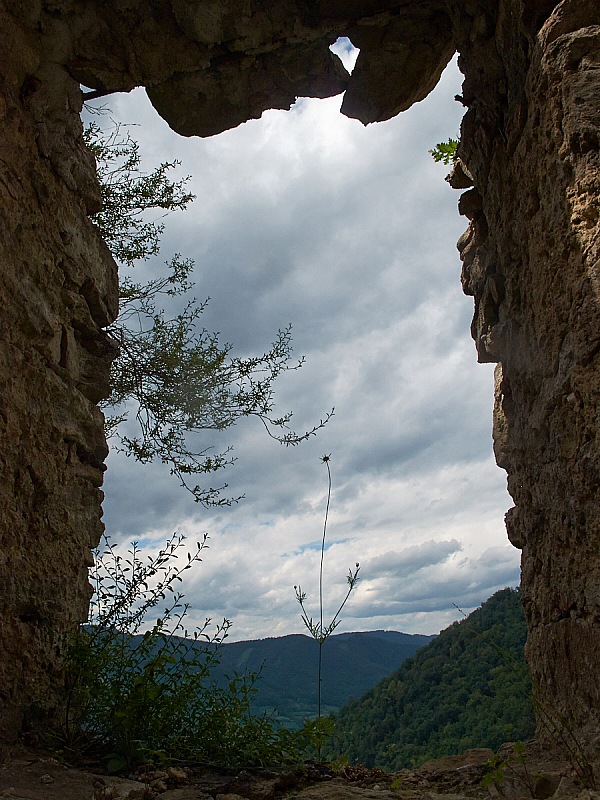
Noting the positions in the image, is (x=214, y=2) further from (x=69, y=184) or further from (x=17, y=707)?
(x=17, y=707)

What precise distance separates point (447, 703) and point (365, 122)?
3932mm

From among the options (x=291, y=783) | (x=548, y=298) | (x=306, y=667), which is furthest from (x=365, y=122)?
(x=306, y=667)

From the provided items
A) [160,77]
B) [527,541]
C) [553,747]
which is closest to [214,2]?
[160,77]

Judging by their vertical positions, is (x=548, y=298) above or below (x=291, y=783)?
above

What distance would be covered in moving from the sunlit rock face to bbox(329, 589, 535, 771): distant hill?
98 cm

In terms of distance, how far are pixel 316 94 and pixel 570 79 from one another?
5.33 feet

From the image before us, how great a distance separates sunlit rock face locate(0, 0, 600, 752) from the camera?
2.44m

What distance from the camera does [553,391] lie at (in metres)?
2.60

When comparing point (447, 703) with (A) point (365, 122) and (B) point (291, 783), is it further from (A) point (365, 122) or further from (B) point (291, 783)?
(A) point (365, 122)

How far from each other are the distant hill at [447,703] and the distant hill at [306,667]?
0.23m

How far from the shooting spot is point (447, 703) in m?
4.57

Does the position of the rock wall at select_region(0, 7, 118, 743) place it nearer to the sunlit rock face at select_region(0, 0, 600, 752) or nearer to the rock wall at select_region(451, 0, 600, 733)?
the sunlit rock face at select_region(0, 0, 600, 752)

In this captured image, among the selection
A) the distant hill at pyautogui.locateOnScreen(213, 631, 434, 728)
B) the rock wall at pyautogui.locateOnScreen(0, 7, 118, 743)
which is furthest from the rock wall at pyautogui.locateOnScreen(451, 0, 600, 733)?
the rock wall at pyautogui.locateOnScreen(0, 7, 118, 743)

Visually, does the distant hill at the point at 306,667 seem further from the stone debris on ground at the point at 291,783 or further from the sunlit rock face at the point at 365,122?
the sunlit rock face at the point at 365,122
